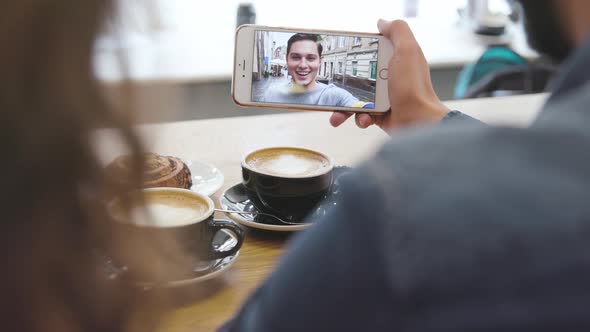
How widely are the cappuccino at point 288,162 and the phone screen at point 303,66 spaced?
0.08 metres

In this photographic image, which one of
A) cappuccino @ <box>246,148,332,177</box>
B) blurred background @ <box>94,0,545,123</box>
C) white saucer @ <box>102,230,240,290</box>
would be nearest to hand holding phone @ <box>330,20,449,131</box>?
cappuccino @ <box>246,148,332,177</box>

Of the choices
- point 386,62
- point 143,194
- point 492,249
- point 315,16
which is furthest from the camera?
point 315,16

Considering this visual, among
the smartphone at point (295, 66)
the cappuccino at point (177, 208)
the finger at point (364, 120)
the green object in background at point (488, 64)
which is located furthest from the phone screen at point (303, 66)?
the green object in background at point (488, 64)

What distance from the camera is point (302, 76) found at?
94cm

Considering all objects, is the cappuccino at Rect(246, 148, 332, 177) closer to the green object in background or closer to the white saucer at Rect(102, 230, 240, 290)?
the white saucer at Rect(102, 230, 240, 290)

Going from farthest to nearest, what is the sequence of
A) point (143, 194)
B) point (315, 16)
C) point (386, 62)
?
point (315, 16) → point (386, 62) → point (143, 194)

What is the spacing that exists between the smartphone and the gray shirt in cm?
65

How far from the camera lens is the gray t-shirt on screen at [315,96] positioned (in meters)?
0.93

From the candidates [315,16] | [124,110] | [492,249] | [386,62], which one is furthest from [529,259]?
[315,16]

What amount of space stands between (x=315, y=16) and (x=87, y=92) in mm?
1998

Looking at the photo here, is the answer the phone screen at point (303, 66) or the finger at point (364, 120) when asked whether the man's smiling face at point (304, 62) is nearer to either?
the phone screen at point (303, 66)

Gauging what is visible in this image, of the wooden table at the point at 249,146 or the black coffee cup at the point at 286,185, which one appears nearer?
the wooden table at the point at 249,146

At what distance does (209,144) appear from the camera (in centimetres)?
107

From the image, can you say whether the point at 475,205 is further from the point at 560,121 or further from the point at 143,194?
the point at 143,194
